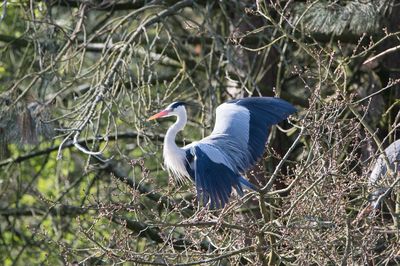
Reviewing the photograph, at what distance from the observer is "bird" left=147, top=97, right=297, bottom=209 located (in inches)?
206

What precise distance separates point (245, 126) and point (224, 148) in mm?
321

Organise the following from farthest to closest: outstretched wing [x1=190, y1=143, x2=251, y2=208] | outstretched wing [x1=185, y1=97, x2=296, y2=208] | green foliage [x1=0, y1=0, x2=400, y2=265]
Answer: outstretched wing [x1=185, y1=97, x2=296, y2=208]
outstretched wing [x1=190, y1=143, x2=251, y2=208]
green foliage [x1=0, y1=0, x2=400, y2=265]

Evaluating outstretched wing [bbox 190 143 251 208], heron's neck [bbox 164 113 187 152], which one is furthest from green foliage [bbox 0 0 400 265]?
heron's neck [bbox 164 113 187 152]

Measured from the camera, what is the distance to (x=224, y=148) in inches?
230

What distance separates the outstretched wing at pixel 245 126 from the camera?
5855 millimetres

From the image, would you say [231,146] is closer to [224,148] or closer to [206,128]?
[224,148]

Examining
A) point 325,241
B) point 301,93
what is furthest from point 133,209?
point 301,93

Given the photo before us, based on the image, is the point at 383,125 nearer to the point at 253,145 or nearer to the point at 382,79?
the point at 382,79

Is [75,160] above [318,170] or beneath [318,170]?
beneath

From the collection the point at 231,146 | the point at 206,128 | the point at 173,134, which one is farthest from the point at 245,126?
the point at 206,128

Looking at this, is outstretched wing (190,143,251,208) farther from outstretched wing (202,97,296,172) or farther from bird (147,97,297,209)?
outstretched wing (202,97,296,172)

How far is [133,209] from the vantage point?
4500 mm

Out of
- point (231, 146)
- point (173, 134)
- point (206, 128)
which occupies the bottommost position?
point (206, 128)

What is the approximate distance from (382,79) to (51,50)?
248 centimetres
